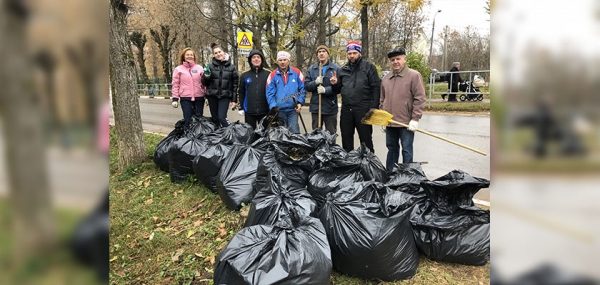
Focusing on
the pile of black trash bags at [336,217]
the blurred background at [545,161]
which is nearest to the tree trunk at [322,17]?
the pile of black trash bags at [336,217]

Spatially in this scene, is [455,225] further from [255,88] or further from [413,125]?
[255,88]

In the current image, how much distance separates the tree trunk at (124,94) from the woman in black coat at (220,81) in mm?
1103

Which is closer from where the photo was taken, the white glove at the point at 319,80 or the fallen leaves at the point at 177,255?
the fallen leaves at the point at 177,255

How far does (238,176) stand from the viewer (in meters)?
3.70

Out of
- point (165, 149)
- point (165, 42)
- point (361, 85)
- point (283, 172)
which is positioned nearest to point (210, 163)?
point (283, 172)

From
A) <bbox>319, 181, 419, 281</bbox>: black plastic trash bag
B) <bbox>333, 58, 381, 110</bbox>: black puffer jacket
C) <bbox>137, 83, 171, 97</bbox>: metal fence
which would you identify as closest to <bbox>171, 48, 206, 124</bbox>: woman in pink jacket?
<bbox>333, 58, 381, 110</bbox>: black puffer jacket

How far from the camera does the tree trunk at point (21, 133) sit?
0.40 metres

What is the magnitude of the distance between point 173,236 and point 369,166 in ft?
5.48

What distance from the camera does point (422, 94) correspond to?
4.05 meters

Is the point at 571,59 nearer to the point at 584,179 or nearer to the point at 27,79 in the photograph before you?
the point at 584,179

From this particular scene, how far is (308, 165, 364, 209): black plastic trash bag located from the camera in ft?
10.3

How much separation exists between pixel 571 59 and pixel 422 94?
12.3 ft

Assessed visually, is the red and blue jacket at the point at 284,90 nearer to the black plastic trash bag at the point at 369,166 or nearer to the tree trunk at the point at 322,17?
the black plastic trash bag at the point at 369,166

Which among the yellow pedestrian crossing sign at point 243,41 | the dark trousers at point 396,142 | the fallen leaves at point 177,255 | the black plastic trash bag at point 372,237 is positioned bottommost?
the fallen leaves at point 177,255
